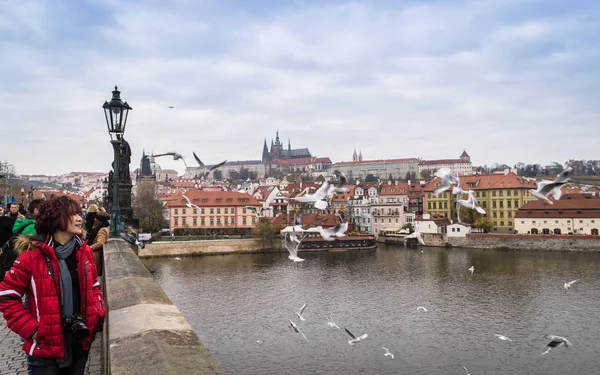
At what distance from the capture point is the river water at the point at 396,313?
1762cm

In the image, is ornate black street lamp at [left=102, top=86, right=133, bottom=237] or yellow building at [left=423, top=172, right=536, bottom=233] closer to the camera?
ornate black street lamp at [left=102, top=86, right=133, bottom=237]

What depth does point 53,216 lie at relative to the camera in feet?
10.2

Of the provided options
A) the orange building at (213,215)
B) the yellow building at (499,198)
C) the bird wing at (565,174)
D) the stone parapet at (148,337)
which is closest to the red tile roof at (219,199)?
the orange building at (213,215)

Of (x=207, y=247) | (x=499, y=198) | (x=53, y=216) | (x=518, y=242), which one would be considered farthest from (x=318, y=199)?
(x=499, y=198)

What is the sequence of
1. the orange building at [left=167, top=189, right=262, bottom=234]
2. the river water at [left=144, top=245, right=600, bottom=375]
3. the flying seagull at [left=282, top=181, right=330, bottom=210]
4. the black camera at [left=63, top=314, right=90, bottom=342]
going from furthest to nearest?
the orange building at [left=167, top=189, right=262, bottom=234] → the river water at [left=144, top=245, right=600, bottom=375] → the flying seagull at [left=282, top=181, right=330, bottom=210] → the black camera at [left=63, top=314, right=90, bottom=342]

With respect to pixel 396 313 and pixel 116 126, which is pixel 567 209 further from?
pixel 116 126

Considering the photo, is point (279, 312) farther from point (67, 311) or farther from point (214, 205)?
point (214, 205)

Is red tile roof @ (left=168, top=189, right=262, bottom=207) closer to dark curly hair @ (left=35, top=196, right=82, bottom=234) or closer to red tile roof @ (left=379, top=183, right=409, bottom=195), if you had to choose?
red tile roof @ (left=379, top=183, right=409, bottom=195)

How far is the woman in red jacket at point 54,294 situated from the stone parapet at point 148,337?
0.24m

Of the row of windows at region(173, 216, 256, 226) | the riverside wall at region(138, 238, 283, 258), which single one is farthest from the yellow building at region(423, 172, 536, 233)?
the row of windows at region(173, 216, 256, 226)

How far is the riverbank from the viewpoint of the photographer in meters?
47.7

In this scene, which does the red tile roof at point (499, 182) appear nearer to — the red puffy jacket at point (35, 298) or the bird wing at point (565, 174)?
the bird wing at point (565, 174)

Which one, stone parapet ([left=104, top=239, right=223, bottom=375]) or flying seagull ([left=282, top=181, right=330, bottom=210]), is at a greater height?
flying seagull ([left=282, top=181, right=330, bottom=210])

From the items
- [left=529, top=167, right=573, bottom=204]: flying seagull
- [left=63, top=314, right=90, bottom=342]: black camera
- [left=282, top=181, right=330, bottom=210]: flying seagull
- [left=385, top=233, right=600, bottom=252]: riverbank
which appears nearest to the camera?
[left=63, top=314, right=90, bottom=342]: black camera
